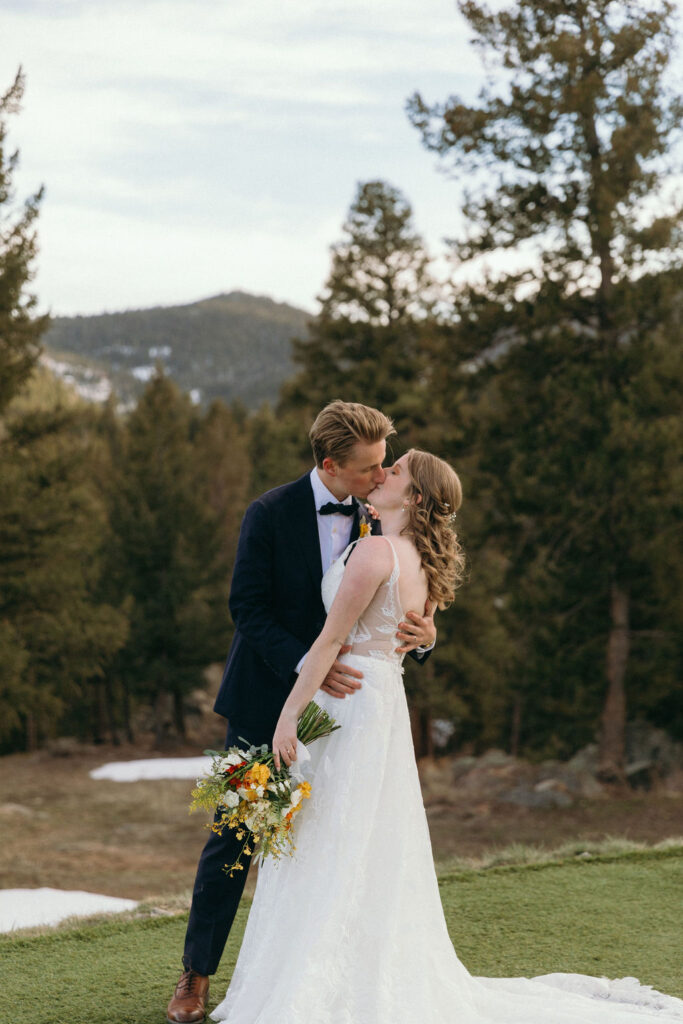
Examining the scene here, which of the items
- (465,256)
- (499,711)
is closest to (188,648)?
(499,711)

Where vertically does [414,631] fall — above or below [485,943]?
above

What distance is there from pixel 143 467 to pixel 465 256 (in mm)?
14233

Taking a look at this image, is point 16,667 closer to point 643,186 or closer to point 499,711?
point 643,186

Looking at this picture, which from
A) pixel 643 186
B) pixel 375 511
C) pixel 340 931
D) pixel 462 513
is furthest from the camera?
pixel 462 513

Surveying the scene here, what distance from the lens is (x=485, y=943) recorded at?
4.43 meters

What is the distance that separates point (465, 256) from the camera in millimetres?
13867

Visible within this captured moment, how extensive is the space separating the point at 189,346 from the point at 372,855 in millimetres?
144602

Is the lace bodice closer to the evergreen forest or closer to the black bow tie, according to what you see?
the black bow tie

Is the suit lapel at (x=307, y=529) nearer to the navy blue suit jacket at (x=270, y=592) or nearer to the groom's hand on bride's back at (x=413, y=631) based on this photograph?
the navy blue suit jacket at (x=270, y=592)

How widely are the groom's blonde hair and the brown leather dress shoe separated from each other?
185 centimetres

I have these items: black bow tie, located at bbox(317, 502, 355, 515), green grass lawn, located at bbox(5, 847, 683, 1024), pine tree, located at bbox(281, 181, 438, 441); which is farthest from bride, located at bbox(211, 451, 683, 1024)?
pine tree, located at bbox(281, 181, 438, 441)

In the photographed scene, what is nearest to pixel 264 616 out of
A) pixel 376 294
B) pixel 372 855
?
pixel 372 855

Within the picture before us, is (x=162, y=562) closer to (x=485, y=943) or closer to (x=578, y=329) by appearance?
(x=578, y=329)

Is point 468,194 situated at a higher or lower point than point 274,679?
higher
